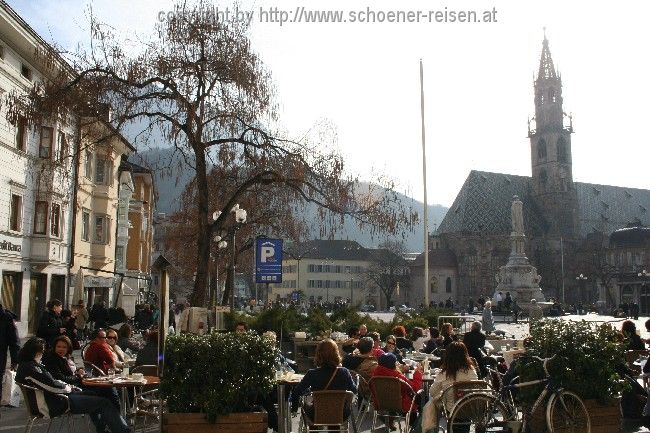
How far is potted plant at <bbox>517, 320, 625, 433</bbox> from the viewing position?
27.0ft

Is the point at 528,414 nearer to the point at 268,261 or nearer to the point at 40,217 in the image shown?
the point at 268,261

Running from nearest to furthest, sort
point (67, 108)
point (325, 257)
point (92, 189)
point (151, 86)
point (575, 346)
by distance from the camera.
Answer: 1. point (575, 346)
2. point (67, 108)
3. point (151, 86)
4. point (92, 189)
5. point (325, 257)

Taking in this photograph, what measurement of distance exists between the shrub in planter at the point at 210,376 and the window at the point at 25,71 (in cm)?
2292

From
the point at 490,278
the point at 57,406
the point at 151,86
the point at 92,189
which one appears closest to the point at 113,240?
the point at 92,189

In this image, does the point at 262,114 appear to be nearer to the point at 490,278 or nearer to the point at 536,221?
the point at 490,278

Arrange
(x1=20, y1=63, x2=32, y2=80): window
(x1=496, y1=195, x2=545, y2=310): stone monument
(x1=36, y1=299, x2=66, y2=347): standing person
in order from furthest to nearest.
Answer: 1. (x1=496, y1=195, x2=545, y2=310): stone monument
2. (x1=20, y1=63, x2=32, y2=80): window
3. (x1=36, y1=299, x2=66, y2=347): standing person

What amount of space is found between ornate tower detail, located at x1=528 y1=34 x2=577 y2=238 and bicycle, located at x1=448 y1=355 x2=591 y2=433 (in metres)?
97.0

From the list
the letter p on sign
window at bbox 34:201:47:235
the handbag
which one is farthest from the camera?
window at bbox 34:201:47:235

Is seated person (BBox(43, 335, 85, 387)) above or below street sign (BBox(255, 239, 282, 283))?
below

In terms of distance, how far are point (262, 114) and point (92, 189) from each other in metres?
19.8

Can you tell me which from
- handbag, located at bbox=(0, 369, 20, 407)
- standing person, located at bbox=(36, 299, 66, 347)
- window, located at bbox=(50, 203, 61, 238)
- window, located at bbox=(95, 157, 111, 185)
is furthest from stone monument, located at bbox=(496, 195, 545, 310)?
handbag, located at bbox=(0, 369, 20, 407)

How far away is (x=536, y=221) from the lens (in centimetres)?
10106

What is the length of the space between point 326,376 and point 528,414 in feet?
8.04

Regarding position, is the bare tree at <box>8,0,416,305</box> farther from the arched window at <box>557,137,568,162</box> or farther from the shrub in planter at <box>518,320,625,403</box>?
the arched window at <box>557,137,568,162</box>
